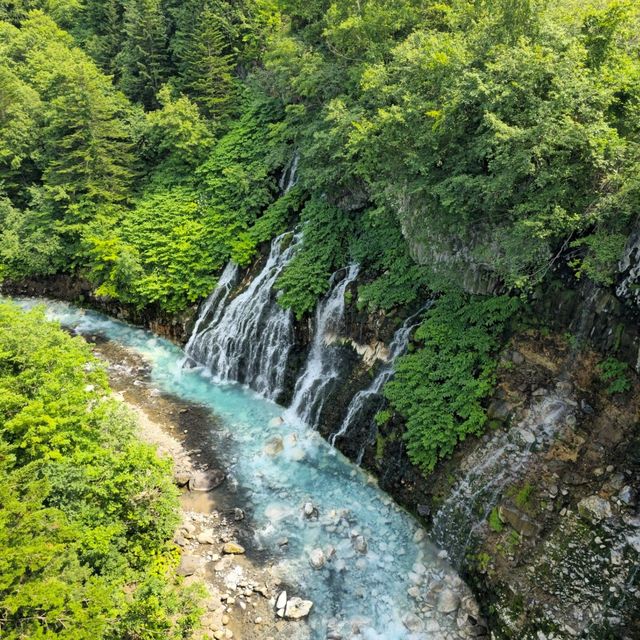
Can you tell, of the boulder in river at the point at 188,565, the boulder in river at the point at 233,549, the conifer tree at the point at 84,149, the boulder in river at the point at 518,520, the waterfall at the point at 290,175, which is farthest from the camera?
the conifer tree at the point at 84,149

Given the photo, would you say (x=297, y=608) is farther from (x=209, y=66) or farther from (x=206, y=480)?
(x=209, y=66)

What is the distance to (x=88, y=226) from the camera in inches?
882

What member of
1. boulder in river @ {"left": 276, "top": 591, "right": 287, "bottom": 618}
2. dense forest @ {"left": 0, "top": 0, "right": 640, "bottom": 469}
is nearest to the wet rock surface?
dense forest @ {"left": 0, "top": 0, "right": 640, "bottom": 469}

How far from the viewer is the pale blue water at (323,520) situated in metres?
10.4

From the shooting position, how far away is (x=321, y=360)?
15.9 m

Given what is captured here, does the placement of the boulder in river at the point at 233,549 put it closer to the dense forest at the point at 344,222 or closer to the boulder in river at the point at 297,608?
the dense forest at the point at 344,222

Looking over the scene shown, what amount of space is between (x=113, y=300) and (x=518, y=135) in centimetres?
1893

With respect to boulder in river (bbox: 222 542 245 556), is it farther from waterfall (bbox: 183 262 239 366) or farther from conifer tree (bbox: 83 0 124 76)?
conifer tree (bbox: 83 0 124 76)

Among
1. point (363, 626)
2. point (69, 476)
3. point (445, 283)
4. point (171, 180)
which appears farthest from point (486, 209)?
point (171, 180)

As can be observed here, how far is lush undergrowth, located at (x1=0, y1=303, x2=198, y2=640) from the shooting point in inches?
306

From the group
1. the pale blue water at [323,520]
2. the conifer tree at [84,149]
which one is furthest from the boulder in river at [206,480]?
the conifer tree at [84,149]

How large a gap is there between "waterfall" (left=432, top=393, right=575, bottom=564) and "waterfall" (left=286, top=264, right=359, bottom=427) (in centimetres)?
517

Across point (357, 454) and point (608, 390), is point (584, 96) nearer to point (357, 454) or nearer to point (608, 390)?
point (608, 390)

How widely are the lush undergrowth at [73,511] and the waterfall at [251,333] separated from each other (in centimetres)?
544
